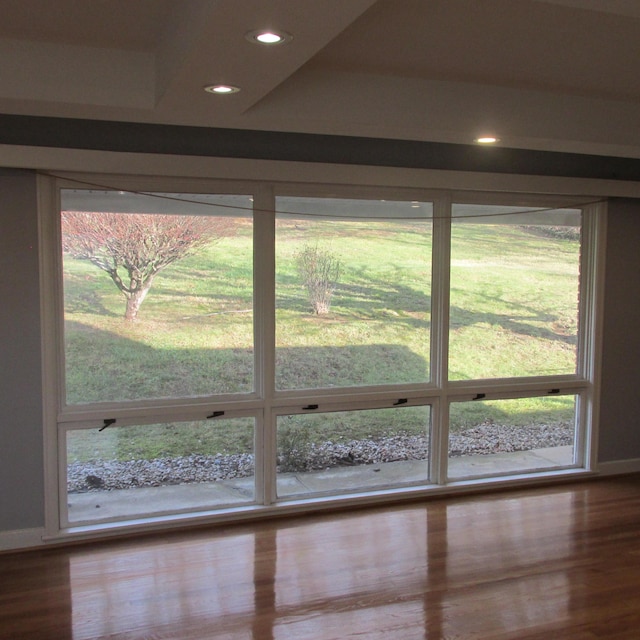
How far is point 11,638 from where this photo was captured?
2943mm

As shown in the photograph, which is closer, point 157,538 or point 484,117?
point 484,117

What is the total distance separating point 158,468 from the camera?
413 cm

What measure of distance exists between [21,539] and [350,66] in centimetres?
332

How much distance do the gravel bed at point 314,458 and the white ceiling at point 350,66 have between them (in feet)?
7.27

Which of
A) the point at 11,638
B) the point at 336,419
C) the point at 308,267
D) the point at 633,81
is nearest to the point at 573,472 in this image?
the point at 336,419

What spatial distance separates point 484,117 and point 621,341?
277 cm

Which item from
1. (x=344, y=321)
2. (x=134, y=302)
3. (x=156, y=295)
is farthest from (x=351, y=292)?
(x=134, y=302)

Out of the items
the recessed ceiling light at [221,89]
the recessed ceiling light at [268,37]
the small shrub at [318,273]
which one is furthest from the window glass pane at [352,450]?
the recessed ceiling light at [268,37]

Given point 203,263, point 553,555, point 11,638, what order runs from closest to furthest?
point 11,638, point 553,555, point 203,263

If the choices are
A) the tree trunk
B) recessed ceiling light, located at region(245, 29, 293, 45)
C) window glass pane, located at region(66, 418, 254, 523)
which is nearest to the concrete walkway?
window glass pane, located at region(66, 418, 254, 523)

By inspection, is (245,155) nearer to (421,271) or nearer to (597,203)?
(421,271)

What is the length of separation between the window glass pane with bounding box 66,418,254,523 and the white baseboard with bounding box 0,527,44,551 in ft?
0.68

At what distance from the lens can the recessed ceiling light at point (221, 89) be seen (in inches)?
95.8

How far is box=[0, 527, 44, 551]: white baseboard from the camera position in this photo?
3.79 m
